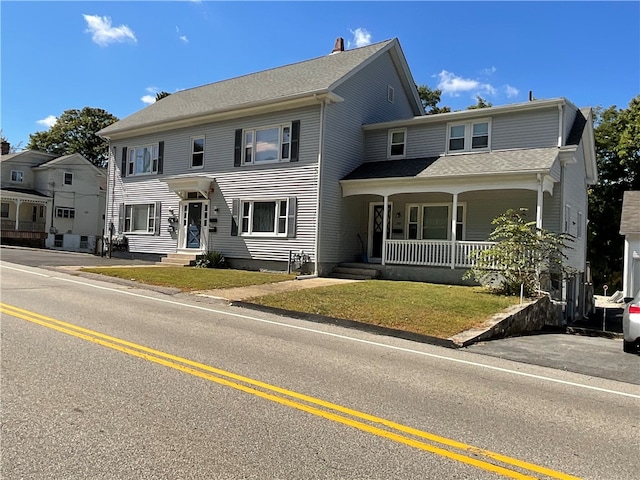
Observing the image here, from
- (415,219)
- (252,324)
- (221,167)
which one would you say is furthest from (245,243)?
(252,324)

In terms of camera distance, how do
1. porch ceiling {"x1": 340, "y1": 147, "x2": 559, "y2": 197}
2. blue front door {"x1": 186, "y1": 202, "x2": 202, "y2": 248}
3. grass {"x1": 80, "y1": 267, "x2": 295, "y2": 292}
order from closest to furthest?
grass {"x1": 80, "y1": 267, "x2": 295, "y2": 292} → porch ceiling {"x1": 340, "y1": 147, "x2": 559, "y2": 197} → blue front door {"x1": 186, "y1": 202, "x2": 202, "y2": 248}

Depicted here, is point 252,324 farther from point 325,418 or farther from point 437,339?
point 325,418

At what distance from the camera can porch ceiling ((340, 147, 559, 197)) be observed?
598 inches

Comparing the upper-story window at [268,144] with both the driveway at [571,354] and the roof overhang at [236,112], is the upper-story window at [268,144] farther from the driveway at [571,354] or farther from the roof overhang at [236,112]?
the driveway at [571,354]

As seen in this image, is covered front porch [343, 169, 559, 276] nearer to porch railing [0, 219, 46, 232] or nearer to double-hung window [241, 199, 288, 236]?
double-hung window [241, 199, 288, 236]

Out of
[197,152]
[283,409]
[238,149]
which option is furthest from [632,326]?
[197,152]

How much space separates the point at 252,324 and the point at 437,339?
135 inches

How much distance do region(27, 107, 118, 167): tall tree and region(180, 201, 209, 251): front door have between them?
4477cm

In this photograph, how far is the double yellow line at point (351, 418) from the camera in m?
3.72

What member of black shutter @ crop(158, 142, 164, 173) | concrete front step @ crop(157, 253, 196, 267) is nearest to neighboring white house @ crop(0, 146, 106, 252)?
black shutter @ crop(158, 142, 164, 173)

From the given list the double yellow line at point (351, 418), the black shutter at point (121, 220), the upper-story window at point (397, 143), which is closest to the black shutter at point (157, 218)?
the black shutter at point (121, 220)

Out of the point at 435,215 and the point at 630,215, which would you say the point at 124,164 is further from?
the point at 630,215

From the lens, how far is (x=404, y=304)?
38.4 feet

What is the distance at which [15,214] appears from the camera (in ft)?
135
